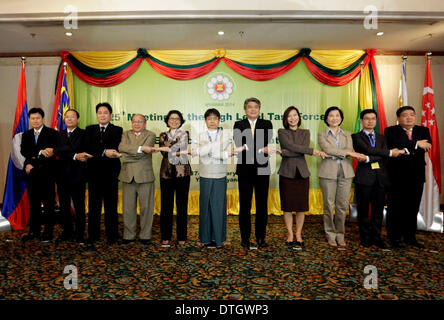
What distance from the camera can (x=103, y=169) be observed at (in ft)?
12.1

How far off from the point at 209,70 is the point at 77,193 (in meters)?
3.09

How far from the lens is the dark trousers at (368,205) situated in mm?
3537

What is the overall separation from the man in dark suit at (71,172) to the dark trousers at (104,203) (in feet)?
0.55

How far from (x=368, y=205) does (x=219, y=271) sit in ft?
6.72

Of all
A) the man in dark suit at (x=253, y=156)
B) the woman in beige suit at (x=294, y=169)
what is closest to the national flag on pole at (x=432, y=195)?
the woman in beige suit at (x=294, y=169)

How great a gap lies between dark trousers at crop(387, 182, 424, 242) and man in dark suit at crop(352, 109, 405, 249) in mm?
219

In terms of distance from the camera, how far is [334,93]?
5.45m

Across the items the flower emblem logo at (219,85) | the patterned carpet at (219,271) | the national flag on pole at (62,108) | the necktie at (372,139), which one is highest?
the flower emblem logo at (219,85)

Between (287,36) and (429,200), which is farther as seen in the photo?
(287,36)

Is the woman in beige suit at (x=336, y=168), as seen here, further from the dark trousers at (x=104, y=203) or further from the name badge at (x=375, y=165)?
the dark trousers at (x=104, y=203)

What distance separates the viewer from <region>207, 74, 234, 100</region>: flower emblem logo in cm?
542
